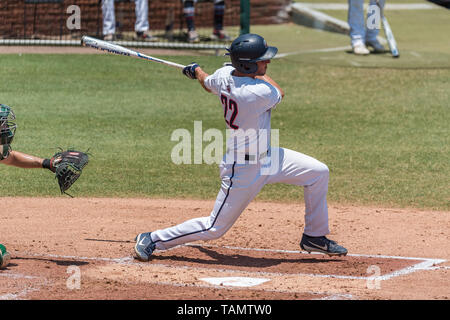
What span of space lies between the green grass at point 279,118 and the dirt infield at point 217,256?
28.2 inches

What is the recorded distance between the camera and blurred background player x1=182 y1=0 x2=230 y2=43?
50.0 ft

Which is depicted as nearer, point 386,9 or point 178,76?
point 178,76

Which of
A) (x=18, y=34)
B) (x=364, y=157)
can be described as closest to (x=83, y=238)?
(x=364, y=157)

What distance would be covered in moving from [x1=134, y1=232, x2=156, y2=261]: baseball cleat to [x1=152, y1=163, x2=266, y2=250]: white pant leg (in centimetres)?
13

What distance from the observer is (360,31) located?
587 inches

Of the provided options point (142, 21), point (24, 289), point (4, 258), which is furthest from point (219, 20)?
point (24, 289)

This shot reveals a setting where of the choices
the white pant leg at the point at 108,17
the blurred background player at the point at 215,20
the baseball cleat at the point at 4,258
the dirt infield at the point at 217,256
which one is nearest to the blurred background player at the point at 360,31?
the blurred background player at the point at 215,20

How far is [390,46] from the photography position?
1510 centimetres

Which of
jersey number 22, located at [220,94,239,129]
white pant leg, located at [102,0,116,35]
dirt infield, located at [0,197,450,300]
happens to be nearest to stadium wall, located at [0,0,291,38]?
white pant leg, located at [102,0,116,35]

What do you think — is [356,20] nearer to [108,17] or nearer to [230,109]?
[108,17]

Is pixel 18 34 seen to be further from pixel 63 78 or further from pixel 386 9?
pixel 386 9

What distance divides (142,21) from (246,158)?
9.50 meters

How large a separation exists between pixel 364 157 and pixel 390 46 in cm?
520

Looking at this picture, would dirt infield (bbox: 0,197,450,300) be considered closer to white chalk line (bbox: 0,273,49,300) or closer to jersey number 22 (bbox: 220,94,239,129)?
white chalk line (bbox: 0,273,49,300)
